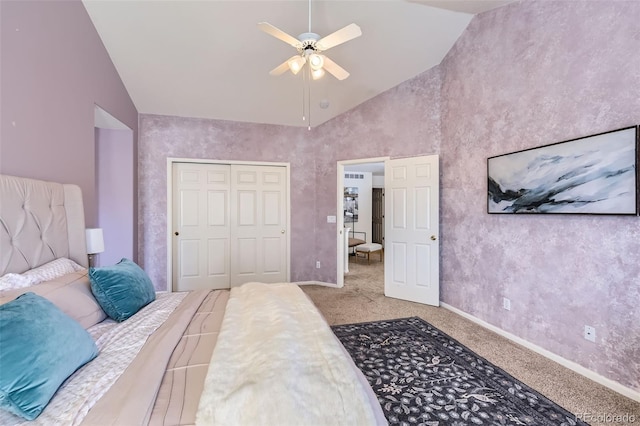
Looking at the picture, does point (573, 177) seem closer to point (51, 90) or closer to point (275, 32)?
point (275, 32)

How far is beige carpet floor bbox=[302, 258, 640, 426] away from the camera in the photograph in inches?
68.6

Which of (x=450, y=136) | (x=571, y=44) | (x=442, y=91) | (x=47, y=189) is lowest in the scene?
(x=47, y=189)

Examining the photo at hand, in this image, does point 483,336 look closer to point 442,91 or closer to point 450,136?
point 450,136

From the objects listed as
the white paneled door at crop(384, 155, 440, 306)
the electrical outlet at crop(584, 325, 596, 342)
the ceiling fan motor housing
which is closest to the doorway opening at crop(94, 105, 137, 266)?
the ceiling fan motor housing

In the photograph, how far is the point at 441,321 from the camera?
3.06m

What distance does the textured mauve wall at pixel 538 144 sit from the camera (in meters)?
1.86

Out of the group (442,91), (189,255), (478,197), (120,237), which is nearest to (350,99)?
(442,91)

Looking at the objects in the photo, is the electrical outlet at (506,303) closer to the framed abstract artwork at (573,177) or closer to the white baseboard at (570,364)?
the white baseboard at (570,364)

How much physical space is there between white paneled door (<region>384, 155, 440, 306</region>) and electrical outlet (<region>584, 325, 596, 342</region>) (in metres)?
1.55

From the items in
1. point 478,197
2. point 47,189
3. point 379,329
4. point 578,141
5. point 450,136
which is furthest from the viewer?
point 450,136

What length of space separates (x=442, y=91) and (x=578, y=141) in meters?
1.84

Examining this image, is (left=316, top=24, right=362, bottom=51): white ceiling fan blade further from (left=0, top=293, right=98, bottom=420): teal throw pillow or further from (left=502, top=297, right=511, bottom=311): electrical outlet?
(left=502, top=297, right=511, bottom=311): electrical outlet

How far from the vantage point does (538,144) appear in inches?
94.5

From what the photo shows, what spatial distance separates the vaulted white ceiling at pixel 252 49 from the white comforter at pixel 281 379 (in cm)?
284
